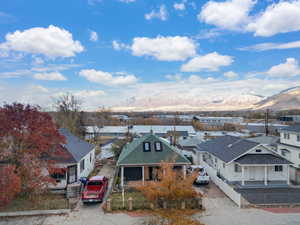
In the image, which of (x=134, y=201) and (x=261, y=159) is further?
(x=261, y=159)

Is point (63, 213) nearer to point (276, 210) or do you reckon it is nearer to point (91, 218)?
point (91, 218)

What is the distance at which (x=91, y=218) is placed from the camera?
1452 centimetres

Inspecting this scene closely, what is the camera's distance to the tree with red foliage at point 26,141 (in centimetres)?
1460

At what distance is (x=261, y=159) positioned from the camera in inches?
814

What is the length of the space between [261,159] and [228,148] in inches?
160

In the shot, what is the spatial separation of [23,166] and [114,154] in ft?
59.9

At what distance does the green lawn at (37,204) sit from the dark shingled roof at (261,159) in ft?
53.4

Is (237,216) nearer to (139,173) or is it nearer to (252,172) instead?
(252,172)

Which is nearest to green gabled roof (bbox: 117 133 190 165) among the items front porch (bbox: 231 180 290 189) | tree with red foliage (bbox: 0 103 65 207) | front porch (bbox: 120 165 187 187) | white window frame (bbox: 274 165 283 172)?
front porch (bbox: 120 165 187 187)

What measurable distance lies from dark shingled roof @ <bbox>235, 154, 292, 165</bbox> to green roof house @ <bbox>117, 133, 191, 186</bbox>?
549cm

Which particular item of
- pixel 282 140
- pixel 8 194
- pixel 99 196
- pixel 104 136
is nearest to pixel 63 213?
pixel 99 196

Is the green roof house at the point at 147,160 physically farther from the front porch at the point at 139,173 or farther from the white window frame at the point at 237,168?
the white window frame at the point at 237,168

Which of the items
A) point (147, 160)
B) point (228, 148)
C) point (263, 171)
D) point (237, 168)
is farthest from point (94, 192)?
point (263, 171)

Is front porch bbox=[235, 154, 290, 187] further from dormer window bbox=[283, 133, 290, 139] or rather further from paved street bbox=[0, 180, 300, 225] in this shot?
dormer window bbox=[283, 133, 290, 139]
